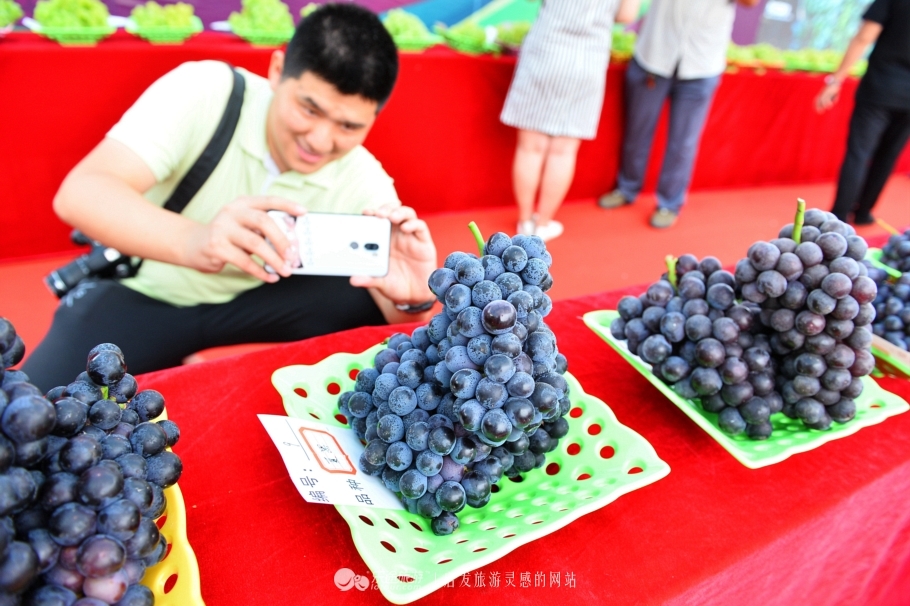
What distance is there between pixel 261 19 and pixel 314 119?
4.86 feet

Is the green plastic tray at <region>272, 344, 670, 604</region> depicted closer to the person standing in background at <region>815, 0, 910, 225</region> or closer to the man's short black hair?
the man's short black hair

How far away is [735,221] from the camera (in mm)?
3586

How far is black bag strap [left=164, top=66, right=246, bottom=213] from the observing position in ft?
4.14

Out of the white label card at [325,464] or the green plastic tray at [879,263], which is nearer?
the white label card at [325,464]

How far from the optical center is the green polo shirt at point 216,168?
1200 millimetres

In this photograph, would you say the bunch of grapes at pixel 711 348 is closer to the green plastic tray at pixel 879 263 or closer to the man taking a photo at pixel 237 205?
the green plastic tray at pixel 879 263

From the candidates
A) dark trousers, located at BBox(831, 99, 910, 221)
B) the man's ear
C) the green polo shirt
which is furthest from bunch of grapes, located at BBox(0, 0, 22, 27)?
dark trousers, located at BBox(831, 99, 910, 221)

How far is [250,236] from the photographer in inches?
37.8

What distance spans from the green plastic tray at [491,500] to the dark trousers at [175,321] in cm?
58

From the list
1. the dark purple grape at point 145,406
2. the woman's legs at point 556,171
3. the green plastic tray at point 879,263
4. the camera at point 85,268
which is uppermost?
the dark purple grape at point 145,406

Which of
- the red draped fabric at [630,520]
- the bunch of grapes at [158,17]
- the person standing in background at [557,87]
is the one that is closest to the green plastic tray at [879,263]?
the red draped fabric at [630,520]

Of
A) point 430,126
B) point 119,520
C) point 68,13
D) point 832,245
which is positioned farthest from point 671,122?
point 119,520

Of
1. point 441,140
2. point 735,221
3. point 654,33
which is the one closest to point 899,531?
point 441,140

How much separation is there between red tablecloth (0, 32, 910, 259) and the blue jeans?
12 centimetres
